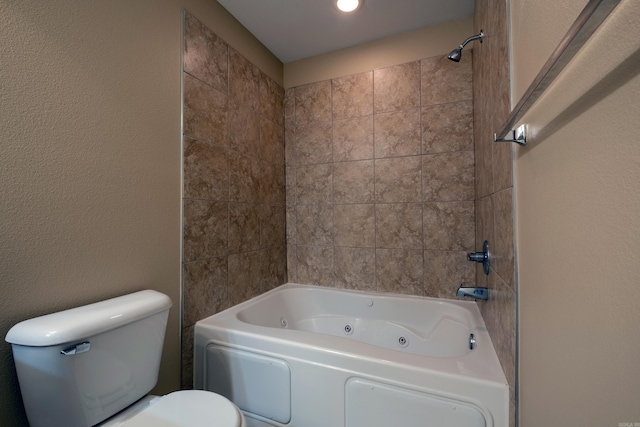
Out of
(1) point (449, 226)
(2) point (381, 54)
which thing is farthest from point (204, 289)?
(2) point (381, 54)

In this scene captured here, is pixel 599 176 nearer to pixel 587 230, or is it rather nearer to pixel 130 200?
pixel 587 230

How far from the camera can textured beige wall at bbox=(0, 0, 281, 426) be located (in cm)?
83

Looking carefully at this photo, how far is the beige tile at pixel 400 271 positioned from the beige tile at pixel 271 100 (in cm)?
144

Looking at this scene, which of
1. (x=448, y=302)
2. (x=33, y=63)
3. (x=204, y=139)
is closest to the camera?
(x=33, y=63)

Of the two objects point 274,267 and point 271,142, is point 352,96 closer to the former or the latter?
point 271,142

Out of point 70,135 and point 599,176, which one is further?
point 70,135

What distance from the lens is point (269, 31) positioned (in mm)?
1914

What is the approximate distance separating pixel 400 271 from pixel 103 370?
176cm

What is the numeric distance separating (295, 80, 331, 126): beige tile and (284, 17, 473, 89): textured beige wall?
0.06 m

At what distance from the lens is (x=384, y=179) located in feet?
6.57

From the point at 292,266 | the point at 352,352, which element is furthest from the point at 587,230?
the point at 292,266

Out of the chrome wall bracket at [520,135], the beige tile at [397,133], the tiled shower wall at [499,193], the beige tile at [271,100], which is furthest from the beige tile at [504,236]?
the beige tile at [271,100]

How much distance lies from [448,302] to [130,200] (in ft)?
6.58

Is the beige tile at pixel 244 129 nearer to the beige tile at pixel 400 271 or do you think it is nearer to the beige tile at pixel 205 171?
the beige tile at pixel 205 171
